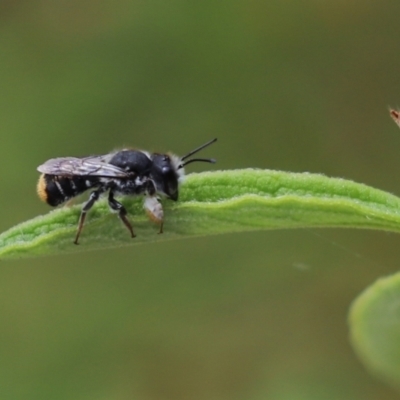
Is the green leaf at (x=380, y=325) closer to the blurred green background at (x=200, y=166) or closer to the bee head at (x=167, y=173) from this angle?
the bee head at (x=167, y=173)

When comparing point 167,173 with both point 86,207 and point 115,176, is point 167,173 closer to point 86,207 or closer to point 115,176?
point 115,176

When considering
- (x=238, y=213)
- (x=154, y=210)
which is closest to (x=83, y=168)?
(x=154, y=210)

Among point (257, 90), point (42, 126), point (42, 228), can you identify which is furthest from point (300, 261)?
point (42, 228)

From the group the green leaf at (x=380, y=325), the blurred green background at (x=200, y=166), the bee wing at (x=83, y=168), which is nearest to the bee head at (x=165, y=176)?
the bee wing at (x=83, y=168)

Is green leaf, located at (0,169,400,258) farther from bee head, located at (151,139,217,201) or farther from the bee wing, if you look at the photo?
the bee wing

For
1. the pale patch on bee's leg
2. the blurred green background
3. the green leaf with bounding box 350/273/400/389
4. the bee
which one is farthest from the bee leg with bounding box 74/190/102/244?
the blurred green background

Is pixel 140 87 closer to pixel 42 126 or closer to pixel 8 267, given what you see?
pixel 42 126
